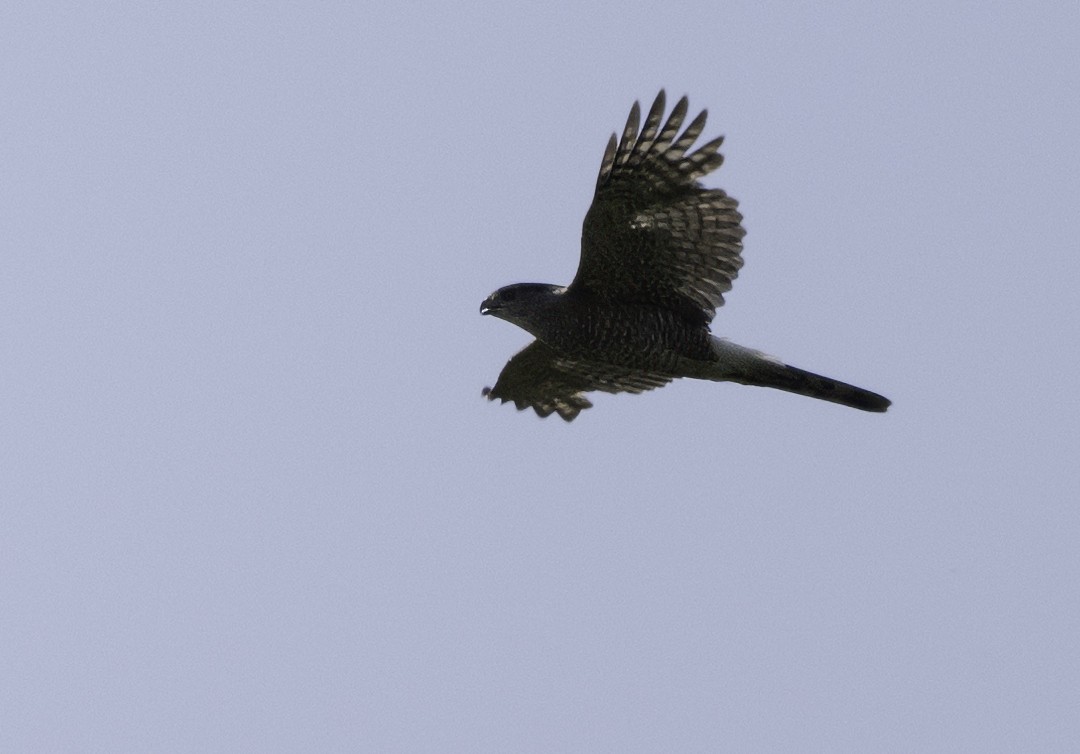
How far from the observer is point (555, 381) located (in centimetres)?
1473

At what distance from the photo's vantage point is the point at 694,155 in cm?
1267

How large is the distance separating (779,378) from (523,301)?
1863 millimetres

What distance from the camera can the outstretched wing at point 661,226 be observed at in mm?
12562

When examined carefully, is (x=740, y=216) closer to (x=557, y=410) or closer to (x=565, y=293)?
(x=565, y=293)

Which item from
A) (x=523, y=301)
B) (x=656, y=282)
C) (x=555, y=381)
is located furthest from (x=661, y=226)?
(x=555, y=381)

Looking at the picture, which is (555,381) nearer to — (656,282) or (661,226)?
(656,282)

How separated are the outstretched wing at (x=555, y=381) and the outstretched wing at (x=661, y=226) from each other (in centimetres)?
99

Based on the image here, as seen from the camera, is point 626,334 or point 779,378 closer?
point 626,334

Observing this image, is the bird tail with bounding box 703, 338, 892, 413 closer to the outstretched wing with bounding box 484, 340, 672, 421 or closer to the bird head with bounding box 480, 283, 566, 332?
the outstretched wing with bounding box 484, 340, 672, 421

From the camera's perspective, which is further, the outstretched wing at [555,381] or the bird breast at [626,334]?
the outstretched wing at [555,381]

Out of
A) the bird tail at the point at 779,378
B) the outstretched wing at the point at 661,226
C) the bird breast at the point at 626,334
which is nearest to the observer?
the outstretched wing at the point at 661,226

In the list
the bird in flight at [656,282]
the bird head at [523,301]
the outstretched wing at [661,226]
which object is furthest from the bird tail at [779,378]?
the bird head at [523,301]

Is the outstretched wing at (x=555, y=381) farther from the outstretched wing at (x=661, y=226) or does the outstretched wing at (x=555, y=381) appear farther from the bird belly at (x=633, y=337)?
the outstretched wing at (x=661, y=226)

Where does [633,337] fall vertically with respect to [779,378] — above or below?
below
